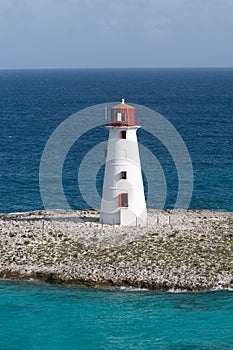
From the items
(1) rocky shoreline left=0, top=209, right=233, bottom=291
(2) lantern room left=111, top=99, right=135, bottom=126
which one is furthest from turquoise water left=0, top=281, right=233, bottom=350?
(2) lantern room left=111, top=99, right=135, bottom=126

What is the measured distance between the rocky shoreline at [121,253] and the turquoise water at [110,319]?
96 cm

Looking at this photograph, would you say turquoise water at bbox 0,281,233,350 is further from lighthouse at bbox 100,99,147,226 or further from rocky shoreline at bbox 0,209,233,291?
lighthouse at bbox 100,99,147,226

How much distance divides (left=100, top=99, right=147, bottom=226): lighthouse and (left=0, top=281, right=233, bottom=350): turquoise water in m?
9.93

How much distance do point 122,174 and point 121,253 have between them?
22.5 feet

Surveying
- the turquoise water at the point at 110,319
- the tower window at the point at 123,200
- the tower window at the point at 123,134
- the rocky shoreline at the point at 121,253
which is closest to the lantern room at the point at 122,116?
the tower window at the point at 123,134

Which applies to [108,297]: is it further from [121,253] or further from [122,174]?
[122,174]

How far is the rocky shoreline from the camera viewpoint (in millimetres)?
38062

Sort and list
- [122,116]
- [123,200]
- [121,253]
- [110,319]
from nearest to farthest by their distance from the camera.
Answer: [110,319], [121,253], [122,116], [123,200]

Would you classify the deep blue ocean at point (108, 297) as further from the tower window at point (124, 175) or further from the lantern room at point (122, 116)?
the lantern room at point (122, 116)

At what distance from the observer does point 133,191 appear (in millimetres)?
46125

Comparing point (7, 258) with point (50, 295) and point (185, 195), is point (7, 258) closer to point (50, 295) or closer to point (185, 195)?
point (50, 295)

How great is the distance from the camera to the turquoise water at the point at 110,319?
32.0 m

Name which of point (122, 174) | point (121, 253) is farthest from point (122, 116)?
point (121, 253)

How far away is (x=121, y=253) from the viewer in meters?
41.0
